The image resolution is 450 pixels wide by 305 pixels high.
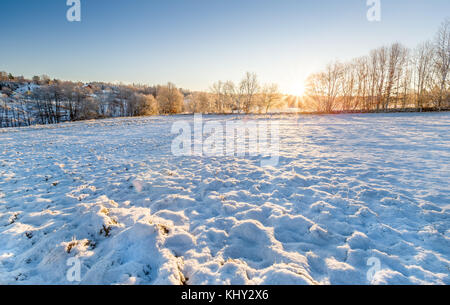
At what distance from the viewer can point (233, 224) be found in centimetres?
368

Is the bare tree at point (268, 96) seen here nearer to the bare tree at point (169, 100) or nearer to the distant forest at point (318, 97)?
the distant forest at point (318, 97)

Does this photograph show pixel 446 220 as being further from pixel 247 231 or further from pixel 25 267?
pixel 25 267

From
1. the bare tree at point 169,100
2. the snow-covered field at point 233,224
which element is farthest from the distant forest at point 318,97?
the snow-covered field at point 233,224

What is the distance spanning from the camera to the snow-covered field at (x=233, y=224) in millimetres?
2564

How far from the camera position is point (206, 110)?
225ft

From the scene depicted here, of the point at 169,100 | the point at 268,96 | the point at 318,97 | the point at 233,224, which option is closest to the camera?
the point at 233,224

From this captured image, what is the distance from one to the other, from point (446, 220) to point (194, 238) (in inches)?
195

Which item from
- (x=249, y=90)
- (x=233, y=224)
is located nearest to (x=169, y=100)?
(x=249, y=90)

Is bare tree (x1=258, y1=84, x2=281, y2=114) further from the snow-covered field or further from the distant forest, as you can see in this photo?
the snow-covered field

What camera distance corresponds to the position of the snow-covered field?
8.41ft

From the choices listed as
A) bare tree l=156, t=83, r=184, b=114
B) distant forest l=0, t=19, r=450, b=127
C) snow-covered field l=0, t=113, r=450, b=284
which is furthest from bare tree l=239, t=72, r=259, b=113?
snow-covered field l=0, t=113, r=450, b=284

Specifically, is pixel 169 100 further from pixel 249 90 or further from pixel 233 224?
pixel 233 224

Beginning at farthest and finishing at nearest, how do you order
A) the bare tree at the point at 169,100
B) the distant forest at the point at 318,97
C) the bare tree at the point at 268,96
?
the bare tree at the point at 169,100
the bare tree at the point at 268,96
the distant forest at the point at 318,97
